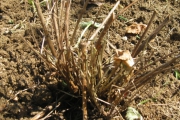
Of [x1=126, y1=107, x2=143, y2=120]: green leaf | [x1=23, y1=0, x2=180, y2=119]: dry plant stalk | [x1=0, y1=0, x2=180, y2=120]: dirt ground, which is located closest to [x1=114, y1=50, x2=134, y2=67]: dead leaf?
[x1=23, y1=0, x2=180, y2=119]: dry plant stalk

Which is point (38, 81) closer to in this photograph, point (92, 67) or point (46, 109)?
point (46, 109)

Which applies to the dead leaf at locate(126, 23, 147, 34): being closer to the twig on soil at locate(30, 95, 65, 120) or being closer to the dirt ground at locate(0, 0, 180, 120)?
the dirt ground at locate(0, 0, 180, 120)

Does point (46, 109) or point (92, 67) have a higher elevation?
point (92, 67)

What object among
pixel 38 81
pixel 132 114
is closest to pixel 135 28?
pixel 132 114

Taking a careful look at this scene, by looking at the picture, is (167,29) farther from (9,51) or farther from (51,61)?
(9,51)

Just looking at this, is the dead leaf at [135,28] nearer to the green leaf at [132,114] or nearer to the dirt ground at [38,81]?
the dirt ground at [38,81]
